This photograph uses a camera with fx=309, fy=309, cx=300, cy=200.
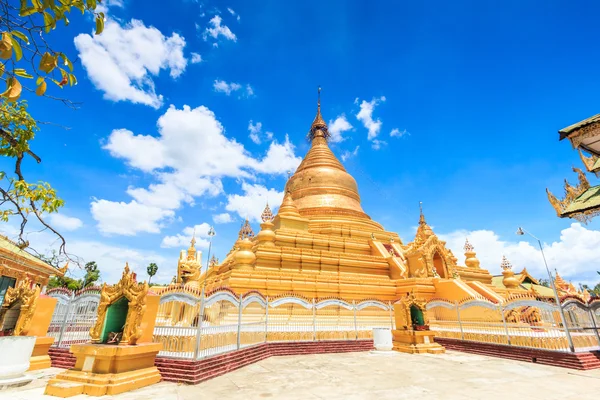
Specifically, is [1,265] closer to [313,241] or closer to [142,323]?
[142,323]

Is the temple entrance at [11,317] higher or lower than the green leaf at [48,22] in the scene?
lower

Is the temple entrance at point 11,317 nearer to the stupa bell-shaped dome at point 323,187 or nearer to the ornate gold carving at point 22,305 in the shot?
the ornate gold carving at point 22,305

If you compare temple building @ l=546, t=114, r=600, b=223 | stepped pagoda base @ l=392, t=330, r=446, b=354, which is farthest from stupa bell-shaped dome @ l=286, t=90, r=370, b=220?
temple building @ l=546, t=114, r=600, b=223

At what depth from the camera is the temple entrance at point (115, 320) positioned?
7.86 meters

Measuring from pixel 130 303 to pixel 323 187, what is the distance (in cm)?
2559

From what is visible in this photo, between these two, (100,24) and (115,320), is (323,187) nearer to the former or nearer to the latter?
(115,320)

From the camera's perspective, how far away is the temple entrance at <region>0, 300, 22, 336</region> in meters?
9.28

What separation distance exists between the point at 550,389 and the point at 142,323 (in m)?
10.3

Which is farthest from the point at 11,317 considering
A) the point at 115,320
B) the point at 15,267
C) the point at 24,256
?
the point at 24,256

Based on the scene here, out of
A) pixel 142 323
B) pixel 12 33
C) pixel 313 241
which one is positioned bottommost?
pixel 142 323

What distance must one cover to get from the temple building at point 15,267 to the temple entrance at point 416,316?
1681 centimetres

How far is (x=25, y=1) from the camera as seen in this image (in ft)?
7.20

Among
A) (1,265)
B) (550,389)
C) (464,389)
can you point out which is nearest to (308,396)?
(464,389)

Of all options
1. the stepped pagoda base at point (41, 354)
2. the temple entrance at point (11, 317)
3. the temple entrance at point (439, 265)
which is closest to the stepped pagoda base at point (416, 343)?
the temple entrance at point (439, 265)
